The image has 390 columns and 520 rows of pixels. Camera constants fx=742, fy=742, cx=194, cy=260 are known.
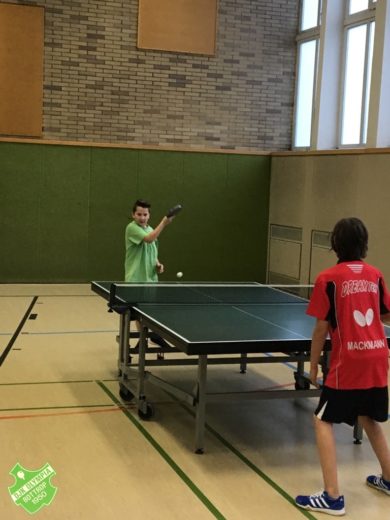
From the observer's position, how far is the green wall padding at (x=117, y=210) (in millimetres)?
11469

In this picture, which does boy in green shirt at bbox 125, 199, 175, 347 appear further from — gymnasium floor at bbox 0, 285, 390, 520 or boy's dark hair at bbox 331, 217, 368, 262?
boy's dark hair at bbox 331, 217, 368, 262

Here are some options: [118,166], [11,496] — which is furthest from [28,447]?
[118,166]

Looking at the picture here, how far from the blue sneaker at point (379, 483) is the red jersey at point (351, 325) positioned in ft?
2.10

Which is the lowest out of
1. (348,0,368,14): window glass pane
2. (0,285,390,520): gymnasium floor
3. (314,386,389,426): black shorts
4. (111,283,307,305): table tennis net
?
(0,285,390,520): gymnasium floor

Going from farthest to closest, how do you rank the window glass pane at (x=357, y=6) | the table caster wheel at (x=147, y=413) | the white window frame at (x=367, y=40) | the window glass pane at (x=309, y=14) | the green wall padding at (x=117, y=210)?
the window glass pane at (x=309, y=14), the green wall padding at (x=117, y=210), the window glass pane at (x=357, y=6), the white window frame at (x=367, y=40), the table caster wheel at (x=147, y=413)

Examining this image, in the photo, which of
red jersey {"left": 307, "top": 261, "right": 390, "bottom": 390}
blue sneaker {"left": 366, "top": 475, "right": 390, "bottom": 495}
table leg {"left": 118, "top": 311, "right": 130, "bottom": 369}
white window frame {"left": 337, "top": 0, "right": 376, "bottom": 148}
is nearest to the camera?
red jersey {"left": 307, "top": 261, "right": 390, "bottom": 390}

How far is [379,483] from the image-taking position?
13.4 feet

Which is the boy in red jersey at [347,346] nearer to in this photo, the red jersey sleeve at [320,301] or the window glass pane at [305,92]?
the red jersey sleeve at [320,301]

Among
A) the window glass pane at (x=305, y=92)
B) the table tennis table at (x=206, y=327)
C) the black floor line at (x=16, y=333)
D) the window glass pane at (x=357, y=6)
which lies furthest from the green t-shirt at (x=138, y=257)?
the window glass pane at (x=305, y=92)

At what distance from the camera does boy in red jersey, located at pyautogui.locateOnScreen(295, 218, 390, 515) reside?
3721mm

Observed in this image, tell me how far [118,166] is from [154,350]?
20.7 ft

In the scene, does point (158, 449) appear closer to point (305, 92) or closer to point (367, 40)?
point (367, 40)

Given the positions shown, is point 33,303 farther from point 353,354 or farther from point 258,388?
point 353,354

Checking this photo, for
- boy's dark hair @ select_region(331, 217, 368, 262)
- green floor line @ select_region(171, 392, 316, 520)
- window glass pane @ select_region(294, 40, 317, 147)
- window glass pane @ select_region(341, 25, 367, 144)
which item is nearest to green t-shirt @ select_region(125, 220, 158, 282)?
green floor line @ select_region(171, 392, 316, 520)
